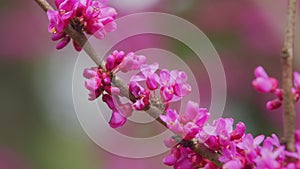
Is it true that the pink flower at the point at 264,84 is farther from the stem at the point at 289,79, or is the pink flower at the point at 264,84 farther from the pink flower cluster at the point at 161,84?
the pink flower cluster at the point at 161,84

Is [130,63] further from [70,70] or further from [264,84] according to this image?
[70,70]

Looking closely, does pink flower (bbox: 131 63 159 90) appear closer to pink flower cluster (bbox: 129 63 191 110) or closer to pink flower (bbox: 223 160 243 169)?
pink flower cluster (bbox: 129 63 191 110)

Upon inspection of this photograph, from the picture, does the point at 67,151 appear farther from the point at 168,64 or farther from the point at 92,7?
the point at 92,7

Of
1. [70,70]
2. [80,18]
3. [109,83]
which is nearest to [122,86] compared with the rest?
[109,83]

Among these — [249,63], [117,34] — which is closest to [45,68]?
[117,34]

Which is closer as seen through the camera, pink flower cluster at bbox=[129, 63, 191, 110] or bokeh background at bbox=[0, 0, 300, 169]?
pink flower cluster at bbox=[129, 63, 191, 110]

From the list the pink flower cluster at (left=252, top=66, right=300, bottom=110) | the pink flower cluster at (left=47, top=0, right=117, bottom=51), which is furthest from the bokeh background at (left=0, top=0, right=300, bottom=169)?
the pink flower cluster at (left=252, top=66, right=300, bottom=110)
